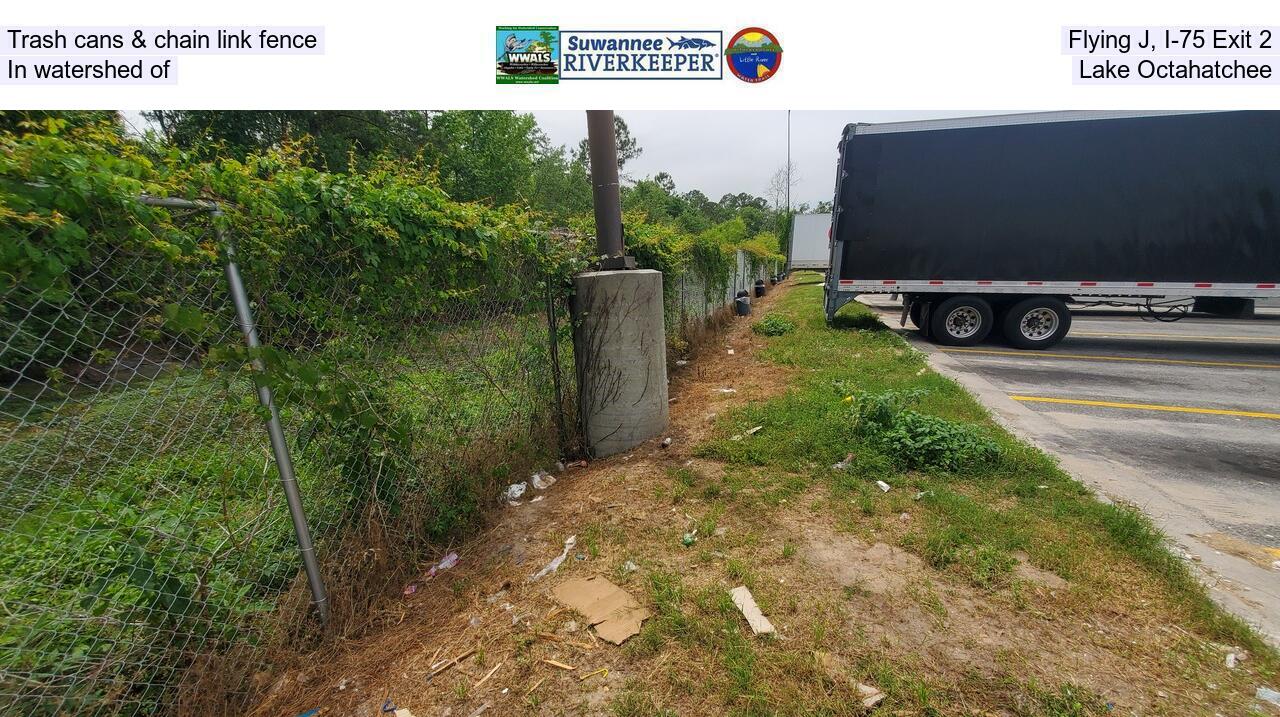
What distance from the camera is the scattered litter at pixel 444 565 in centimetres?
265

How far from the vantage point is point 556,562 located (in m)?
2.67

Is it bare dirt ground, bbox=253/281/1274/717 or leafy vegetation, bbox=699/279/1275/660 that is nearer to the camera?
bare dirt ground, bbox=253/281/1274/717

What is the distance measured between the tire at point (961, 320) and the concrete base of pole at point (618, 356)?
6925 mm

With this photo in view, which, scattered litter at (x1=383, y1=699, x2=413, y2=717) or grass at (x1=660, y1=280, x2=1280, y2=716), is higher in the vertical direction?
grass at (x1=660, y1=280, x2=1280, y2=716)

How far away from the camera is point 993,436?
3.90 meters

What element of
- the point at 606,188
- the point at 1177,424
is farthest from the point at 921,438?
the point at 606,188

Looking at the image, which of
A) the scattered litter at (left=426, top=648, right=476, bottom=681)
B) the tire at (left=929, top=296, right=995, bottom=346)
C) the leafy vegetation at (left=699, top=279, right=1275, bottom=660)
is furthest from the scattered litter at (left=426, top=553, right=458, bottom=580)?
the tire at (left=929, top=296, right=995, bottom=346)

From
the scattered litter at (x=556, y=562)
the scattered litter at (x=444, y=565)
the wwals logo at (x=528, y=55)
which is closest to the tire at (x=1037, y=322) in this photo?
the wwals logo at (x=528, y=55)

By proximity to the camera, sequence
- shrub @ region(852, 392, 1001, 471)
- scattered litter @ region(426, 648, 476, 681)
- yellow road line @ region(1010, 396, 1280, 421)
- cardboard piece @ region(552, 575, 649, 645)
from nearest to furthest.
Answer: scattered litter @ region(426, 648, 476, 681), cardboard piece @ region(552, 575, 649, 645), shrub @ region(852, 392, 1001, 471), yellow road line @ region(1010, 396, 1280, 421)

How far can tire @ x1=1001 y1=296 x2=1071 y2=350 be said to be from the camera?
8.14m

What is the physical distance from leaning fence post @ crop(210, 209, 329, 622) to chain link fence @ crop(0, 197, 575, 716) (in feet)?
0.10

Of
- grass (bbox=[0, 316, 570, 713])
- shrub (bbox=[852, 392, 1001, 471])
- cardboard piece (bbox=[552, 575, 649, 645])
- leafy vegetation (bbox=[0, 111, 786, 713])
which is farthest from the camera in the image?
shrub (bbox=[852, 392, 1001, 471])

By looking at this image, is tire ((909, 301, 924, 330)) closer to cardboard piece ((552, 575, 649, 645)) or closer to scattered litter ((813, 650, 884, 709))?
scattered litter ((813, 650, 884, 709))

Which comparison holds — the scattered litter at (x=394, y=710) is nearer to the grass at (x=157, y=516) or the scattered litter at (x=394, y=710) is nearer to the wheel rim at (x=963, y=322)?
the grass at (x=157, y=516)
